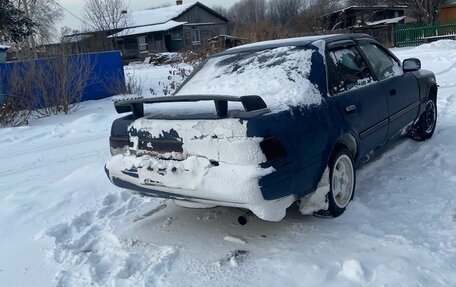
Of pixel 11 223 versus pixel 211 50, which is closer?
pixel 11 223

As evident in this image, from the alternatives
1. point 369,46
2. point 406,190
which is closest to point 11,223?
point 406,190

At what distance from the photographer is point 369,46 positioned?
4.96 m

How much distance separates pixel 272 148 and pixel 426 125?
3.60 meters

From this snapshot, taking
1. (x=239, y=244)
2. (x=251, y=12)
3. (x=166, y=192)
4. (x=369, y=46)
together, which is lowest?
(x=239, y=244)

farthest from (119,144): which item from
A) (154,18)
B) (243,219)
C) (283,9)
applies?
(283,9)

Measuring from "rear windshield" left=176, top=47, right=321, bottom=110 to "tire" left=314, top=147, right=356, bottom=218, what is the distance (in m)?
0.55

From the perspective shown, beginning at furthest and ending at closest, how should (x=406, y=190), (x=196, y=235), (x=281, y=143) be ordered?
(x=406, y=190), (x=196, y=235), (x=281, y=143)

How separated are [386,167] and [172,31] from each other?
44704 millimetres

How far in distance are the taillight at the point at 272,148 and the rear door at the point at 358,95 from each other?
0.94m

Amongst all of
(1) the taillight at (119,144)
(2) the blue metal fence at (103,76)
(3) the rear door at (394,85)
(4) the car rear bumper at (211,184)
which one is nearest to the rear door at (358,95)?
(3) the rear door at (394,85)

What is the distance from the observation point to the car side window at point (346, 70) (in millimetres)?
3962

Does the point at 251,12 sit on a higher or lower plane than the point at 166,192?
higher

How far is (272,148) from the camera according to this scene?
10.2 ft

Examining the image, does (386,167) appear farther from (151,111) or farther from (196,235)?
(151,111)
